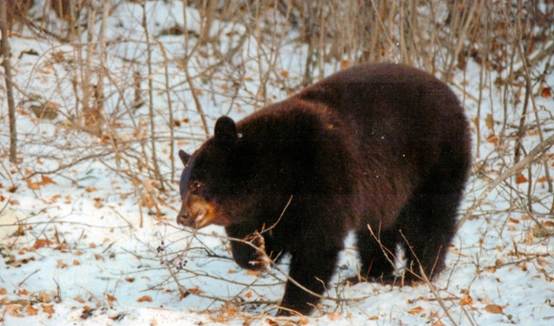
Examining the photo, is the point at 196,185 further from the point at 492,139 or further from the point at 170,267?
the point at 492,139

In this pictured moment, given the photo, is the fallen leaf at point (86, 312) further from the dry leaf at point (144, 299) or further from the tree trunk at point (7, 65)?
the tree trunk at point (7, 65)

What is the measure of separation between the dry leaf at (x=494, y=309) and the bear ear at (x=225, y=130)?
6.71 ft

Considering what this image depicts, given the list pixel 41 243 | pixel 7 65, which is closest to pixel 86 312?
pixel 41 243

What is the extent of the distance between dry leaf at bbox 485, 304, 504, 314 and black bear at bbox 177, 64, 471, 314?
90cm

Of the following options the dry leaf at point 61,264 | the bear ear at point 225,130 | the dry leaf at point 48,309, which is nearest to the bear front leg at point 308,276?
the bear ear at point 225,130

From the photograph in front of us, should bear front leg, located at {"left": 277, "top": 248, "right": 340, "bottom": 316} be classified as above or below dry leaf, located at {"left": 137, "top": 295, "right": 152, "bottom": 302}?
above

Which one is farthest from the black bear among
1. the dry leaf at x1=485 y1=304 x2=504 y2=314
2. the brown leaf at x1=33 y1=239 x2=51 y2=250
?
the brown leaf at x1=33 y1=239 x2=51 y2=250

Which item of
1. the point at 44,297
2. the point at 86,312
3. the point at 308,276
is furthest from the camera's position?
the point at 44,297

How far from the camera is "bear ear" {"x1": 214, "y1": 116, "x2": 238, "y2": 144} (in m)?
5.29

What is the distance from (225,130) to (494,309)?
2163 mm

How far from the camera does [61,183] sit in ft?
27.4

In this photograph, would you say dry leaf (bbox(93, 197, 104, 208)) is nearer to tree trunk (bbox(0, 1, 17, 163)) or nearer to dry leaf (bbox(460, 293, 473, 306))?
tree trunk (bbox(0, 1, 17, 163))

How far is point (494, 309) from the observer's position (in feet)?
16.9

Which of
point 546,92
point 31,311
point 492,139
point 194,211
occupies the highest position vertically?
point 546,92
